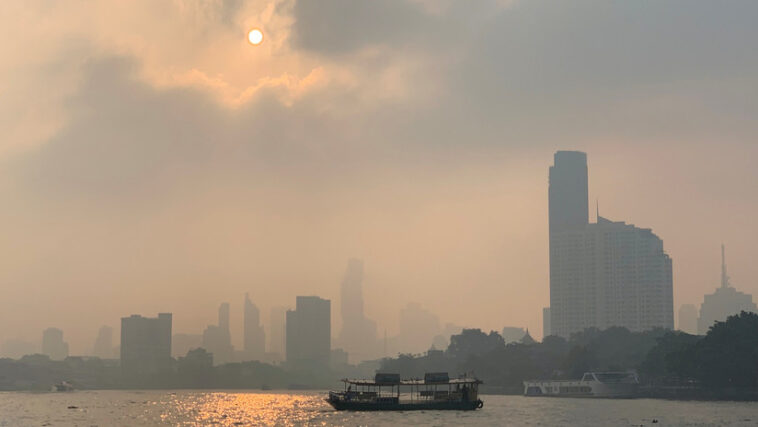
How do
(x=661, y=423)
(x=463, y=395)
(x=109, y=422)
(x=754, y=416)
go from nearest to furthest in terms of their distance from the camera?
(x=661, y=423) → (x=754, y=416) → (x=109, y=422) → (x=463, y=395)

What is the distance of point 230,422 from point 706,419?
84336 millimetres

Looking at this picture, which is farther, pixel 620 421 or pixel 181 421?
pixel 181 421

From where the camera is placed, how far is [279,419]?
187 metres

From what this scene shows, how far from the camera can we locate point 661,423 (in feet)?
526

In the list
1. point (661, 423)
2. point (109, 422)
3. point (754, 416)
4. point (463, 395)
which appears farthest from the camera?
point (463, 395)

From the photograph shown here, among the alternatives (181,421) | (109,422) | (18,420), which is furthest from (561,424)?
(18,420)

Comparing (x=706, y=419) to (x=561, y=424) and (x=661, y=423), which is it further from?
(x=561, y=424)

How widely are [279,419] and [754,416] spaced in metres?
85.8

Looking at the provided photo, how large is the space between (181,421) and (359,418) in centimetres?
3481

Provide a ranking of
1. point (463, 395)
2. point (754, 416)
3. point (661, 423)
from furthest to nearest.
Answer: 1. point (463, 395)
2. point (754, 416)
3. point (661, 423)

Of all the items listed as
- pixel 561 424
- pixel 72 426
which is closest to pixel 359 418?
pixel 561 424

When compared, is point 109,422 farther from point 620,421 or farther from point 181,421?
point 620,421

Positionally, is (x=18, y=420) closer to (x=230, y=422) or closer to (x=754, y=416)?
(x=230, y=422)

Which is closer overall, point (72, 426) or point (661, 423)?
point (661, 423)
